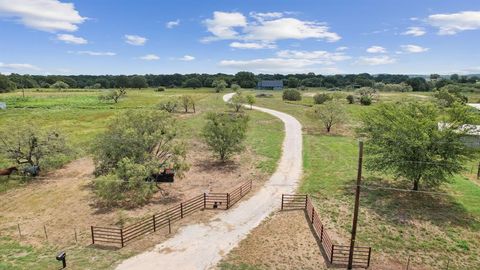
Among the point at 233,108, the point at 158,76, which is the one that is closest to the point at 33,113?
the point at 233,108

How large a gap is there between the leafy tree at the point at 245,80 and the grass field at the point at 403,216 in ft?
431

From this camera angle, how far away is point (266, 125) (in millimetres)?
56312

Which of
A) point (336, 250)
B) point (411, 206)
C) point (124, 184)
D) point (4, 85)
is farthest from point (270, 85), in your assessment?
point (336, 250)

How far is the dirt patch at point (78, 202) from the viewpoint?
20.1m

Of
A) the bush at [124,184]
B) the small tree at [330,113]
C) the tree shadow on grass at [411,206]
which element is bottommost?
the tree shadow on grass at [411,206]

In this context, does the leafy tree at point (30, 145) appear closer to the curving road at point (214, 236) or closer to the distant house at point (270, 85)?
the curving road at point (214, 236)

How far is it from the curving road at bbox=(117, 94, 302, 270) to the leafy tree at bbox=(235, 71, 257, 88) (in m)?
136

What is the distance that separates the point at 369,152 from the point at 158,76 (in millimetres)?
180964

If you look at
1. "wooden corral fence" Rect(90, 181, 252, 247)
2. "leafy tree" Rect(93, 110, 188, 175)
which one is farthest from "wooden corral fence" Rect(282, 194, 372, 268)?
"leafy tree" Rect(93, 110, 188, 175)

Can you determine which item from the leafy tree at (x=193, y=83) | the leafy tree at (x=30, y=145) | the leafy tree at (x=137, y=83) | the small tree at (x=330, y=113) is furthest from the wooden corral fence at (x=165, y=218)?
the leafy tree at (x=137, y=83)

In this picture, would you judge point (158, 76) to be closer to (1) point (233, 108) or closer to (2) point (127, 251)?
(1) point (233, 108)

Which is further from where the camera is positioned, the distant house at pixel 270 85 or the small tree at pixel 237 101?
the distant house at pixel 270 85

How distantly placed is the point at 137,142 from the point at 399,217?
19182 mm

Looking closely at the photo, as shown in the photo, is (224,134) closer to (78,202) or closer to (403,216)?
(78,202)
